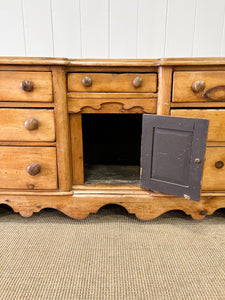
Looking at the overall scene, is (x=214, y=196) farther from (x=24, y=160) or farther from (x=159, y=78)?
(x=24, y=160)

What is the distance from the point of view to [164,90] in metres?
0.97

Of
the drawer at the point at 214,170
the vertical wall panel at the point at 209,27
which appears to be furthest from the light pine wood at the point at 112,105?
the vertical wall panel at the point at 209,27

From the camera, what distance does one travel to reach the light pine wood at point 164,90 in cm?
95

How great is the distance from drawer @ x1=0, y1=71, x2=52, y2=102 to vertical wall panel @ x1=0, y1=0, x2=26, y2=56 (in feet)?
2.27

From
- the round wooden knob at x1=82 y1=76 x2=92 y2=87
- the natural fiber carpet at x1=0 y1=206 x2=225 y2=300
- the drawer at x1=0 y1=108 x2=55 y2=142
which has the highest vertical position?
the round wooden knob at x1=82 y1=76 x2=92 y2=87

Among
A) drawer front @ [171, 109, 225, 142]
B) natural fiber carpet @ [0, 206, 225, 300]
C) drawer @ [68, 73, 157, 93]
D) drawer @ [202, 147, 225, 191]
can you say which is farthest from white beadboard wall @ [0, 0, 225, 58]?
natural fiber carpet @ [0, 206, 225, 300]

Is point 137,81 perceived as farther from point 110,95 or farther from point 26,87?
point 26,87

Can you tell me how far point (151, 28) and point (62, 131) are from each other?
3.29 ft

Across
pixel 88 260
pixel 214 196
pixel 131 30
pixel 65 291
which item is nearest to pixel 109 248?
pixel 88 260

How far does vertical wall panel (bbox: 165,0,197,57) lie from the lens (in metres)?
1.44

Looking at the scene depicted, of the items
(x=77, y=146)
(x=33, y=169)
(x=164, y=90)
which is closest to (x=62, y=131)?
(x=77, y=146)

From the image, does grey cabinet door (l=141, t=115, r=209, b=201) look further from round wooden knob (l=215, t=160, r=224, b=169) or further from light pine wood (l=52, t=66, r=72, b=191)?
light pine wood (l=52, t=66, r=72, b=191)

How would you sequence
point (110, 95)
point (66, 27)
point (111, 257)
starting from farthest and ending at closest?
point (66, 27) → point (110, 95) → point (111, 257)

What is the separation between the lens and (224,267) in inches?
33.7
